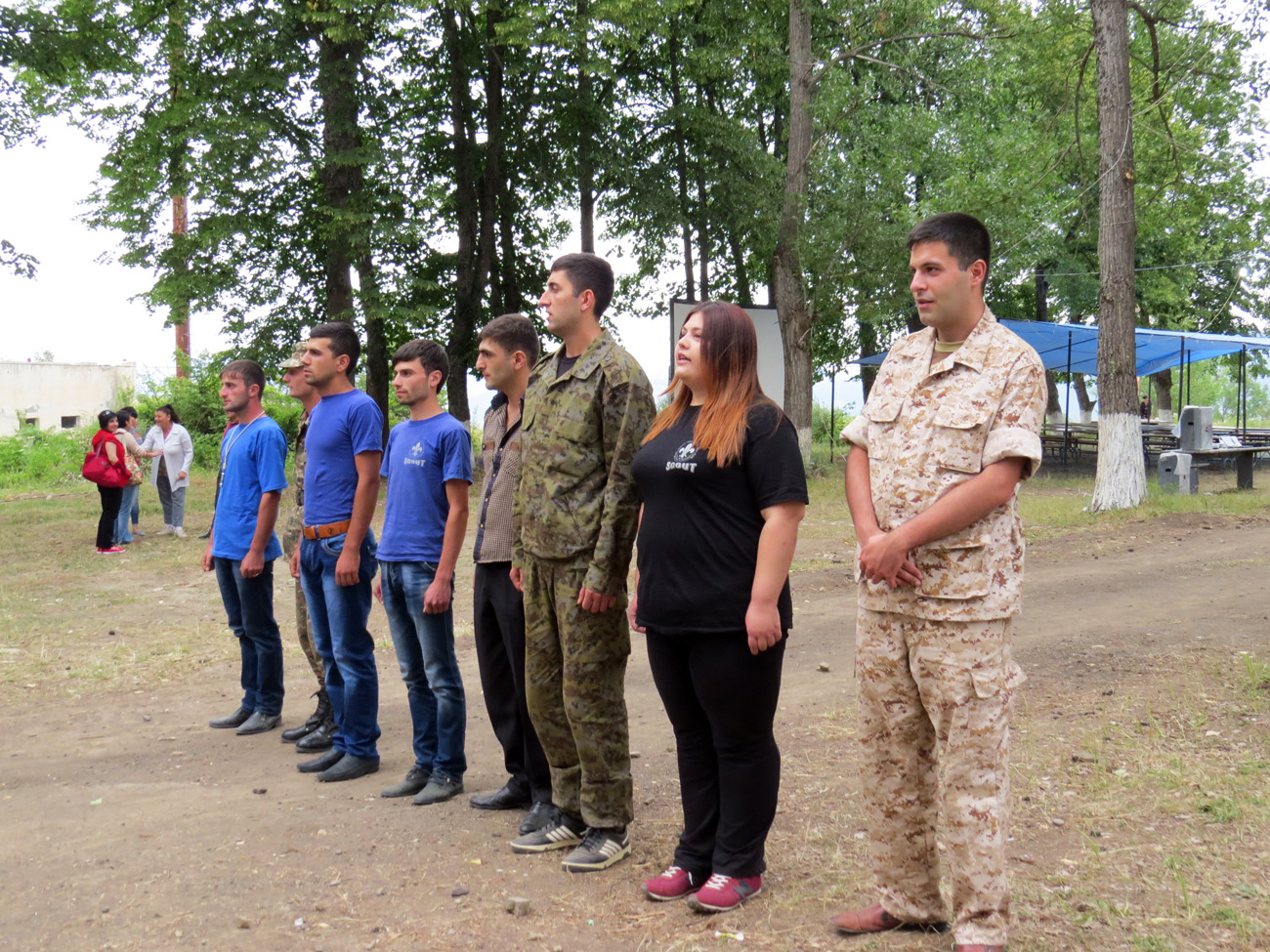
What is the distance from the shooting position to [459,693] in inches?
204

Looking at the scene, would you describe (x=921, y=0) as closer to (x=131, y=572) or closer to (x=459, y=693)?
(x=131, y=572)

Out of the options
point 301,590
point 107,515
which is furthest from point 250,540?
point 107,515

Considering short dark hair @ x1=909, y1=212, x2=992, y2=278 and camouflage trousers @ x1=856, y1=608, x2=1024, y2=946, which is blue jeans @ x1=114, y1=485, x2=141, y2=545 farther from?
short dark hair @ x1=909, y1=212, x2=992, y2=278

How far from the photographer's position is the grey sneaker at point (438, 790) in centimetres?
512

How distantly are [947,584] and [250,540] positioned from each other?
14.7ft

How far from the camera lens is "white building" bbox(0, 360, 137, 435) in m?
38.6

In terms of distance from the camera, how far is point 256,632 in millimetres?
6477

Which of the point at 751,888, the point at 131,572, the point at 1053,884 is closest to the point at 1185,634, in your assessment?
the point at 1053,884

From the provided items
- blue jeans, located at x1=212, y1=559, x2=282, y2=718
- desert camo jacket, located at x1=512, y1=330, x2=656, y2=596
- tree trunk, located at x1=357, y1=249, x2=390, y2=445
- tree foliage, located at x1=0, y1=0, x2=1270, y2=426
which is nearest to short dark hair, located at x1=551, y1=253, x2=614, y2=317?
desert camo jacket, located at x1=512, y1=330, x2=656, y2=596

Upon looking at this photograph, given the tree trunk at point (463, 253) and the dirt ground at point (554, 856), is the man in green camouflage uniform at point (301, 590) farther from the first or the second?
the tree trunk at point (463, 253)

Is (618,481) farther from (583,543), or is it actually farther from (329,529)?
(329,529)

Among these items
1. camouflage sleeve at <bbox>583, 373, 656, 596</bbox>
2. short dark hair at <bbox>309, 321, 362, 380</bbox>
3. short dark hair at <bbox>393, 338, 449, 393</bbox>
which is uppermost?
short dark hair at <bbox>309, 321, 362, 380</bbox>

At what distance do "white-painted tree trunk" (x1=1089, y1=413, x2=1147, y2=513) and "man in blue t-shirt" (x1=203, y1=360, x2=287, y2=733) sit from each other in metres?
12.2

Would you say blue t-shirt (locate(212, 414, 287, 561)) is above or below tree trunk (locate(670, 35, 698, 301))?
below
